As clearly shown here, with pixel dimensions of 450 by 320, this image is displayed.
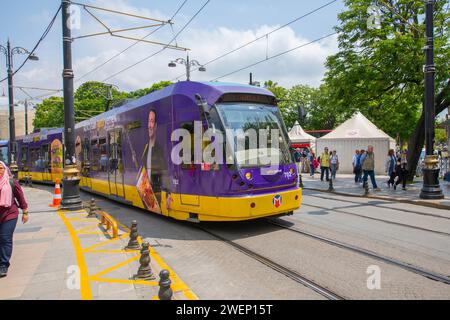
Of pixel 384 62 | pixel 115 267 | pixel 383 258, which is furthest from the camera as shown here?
pixel 384 62

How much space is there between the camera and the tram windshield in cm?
695

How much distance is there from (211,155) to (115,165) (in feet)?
17.8

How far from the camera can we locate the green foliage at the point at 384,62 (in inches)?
539

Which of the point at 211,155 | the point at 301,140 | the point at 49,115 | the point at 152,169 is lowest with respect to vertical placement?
the point at 152,169

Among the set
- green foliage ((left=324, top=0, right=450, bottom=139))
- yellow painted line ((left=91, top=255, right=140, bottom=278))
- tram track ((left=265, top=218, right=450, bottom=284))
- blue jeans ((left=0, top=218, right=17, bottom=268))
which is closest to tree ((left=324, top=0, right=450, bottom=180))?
green foliage ((left=324, top=0, right=450, bottom=139))

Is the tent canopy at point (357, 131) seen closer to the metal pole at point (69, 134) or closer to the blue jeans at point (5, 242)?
the metal pole at point (69, 134)

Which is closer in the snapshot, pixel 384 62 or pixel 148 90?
pixel 384 62

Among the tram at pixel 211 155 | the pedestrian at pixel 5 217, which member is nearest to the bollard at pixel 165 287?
→ the pedestrian at pixel 5 217

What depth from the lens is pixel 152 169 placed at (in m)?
8.73

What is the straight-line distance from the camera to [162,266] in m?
5.28

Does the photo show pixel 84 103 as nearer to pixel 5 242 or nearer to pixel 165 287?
pixel 5 242

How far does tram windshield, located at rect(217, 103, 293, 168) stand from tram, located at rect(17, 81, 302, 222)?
2cm

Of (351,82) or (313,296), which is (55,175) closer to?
(351,82)

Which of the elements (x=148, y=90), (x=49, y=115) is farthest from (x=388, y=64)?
(x=49, y=115)
